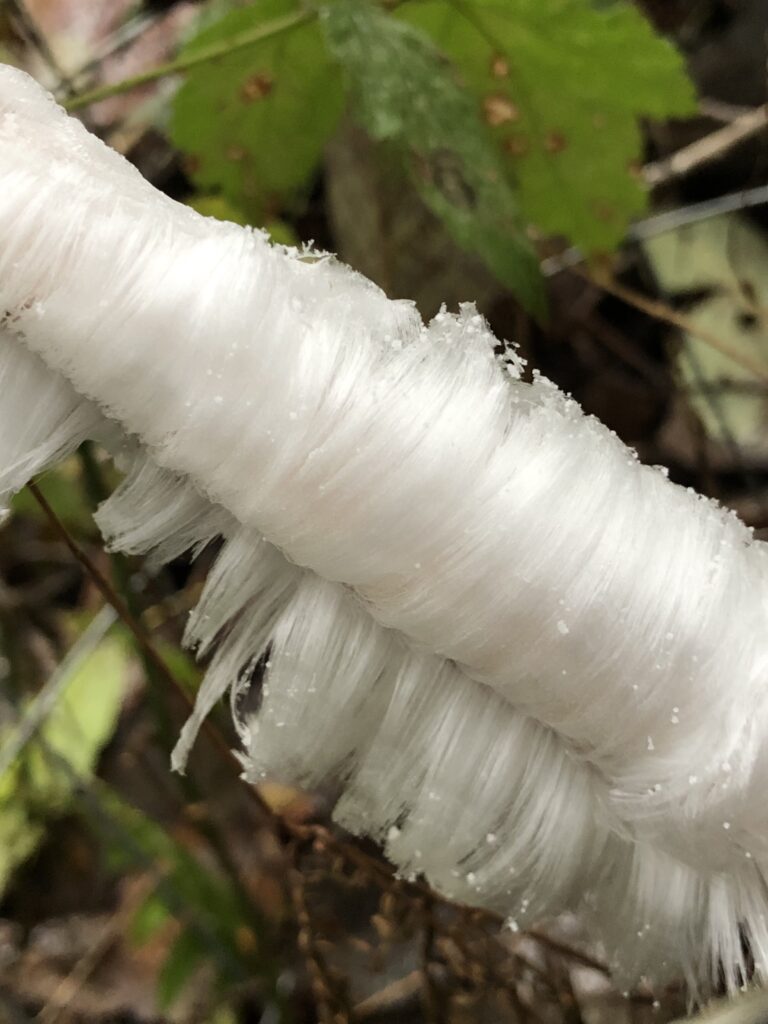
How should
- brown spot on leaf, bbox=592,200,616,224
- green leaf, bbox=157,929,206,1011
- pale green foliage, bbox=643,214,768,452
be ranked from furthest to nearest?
pale green foliage, bbox=643,214,768,452 < green leaf, bbox=157,929,206,1011 < brown spot on leaf, bbox=592,200,616,224

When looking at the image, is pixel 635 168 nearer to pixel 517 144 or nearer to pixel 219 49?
pixel 517 144

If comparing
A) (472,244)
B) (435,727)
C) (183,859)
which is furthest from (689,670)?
(183,859)

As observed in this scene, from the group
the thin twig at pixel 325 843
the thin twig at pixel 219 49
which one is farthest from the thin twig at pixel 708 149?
the thin twig at pixel 325 843

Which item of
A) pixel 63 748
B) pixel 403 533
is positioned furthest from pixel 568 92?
pixel 63 748

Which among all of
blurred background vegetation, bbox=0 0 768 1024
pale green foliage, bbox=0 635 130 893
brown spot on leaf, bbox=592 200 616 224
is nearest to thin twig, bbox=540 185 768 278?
blurred background vegetation, bbox=0 0 768 1024

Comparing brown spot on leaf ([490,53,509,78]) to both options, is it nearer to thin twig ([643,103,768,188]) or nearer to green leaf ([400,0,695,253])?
green leaf ([400,0,695,253])

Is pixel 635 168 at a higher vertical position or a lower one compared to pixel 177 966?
higher

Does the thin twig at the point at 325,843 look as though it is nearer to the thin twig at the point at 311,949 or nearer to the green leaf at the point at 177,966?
the thin twig at the point at 311,949
